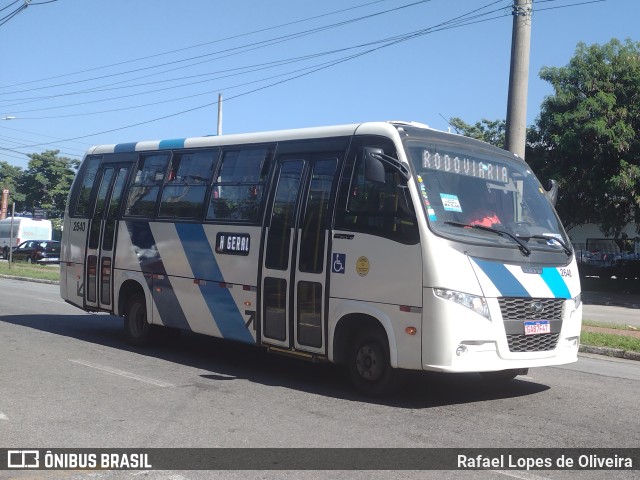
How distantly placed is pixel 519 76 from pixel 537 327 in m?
8.03

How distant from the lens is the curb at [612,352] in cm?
1269

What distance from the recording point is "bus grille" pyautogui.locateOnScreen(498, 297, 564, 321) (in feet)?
26.5

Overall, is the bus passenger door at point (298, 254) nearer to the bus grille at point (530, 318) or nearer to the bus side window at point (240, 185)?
the bus side window at point (240, 185)

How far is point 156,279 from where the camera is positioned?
11.7m

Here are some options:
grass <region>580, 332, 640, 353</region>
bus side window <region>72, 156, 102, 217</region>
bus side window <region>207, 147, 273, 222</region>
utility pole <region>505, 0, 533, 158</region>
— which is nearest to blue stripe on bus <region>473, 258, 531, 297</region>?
bus side window <region>207, 147, 273, 222</region>

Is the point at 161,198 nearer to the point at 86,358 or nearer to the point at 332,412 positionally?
the point at 86,358

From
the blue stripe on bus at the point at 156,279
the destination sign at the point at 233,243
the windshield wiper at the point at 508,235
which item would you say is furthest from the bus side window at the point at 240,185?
the windshield wiper at the point at 508,235

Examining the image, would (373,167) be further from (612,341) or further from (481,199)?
(612,341)


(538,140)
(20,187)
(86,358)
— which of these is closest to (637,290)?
(538,140)

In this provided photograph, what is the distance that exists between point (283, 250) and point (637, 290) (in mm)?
27032

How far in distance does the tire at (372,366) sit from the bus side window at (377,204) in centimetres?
115

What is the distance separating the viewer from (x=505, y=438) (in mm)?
6957

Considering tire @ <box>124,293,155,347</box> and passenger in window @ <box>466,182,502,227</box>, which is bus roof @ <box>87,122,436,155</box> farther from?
tire @ <box>124,293,155,347</box>

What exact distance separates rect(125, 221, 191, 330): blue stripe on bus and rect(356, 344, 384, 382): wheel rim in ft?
10.8
